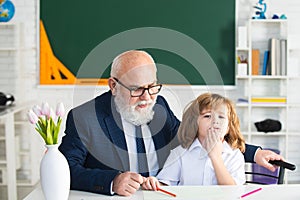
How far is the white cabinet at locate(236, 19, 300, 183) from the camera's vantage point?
4832 mm

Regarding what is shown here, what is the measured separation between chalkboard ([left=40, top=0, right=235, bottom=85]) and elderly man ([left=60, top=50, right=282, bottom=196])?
2266 mm

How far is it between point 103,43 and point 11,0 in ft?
2.77

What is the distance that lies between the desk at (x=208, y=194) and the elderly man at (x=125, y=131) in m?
0.20

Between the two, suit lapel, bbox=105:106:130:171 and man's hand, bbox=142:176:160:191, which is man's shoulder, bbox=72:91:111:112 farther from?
man's hand, bbox=142:176:160:191

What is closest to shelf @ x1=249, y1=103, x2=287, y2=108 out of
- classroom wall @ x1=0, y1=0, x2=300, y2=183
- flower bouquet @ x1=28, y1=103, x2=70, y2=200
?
classroom wall @ x1=0, y1=0, x2=300, y2=183

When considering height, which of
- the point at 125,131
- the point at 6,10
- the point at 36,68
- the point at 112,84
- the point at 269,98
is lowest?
the point at 125,131

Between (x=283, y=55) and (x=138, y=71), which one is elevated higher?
(x=283, y=55)

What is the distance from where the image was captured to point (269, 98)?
4855mm

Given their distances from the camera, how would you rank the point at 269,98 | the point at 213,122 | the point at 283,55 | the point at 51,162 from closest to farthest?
the point at 51,162
the point at 213,122
the point at 283,55
the point at 269,98

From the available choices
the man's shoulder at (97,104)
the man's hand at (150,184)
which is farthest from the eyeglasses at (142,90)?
the man's hand at (150,184)

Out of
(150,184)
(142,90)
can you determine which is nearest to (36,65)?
(142,90)

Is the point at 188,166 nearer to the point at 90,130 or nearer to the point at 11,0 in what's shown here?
the point at 90,130

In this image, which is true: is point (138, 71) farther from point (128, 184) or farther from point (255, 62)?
point (255, 62)

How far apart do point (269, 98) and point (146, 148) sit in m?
2.45
